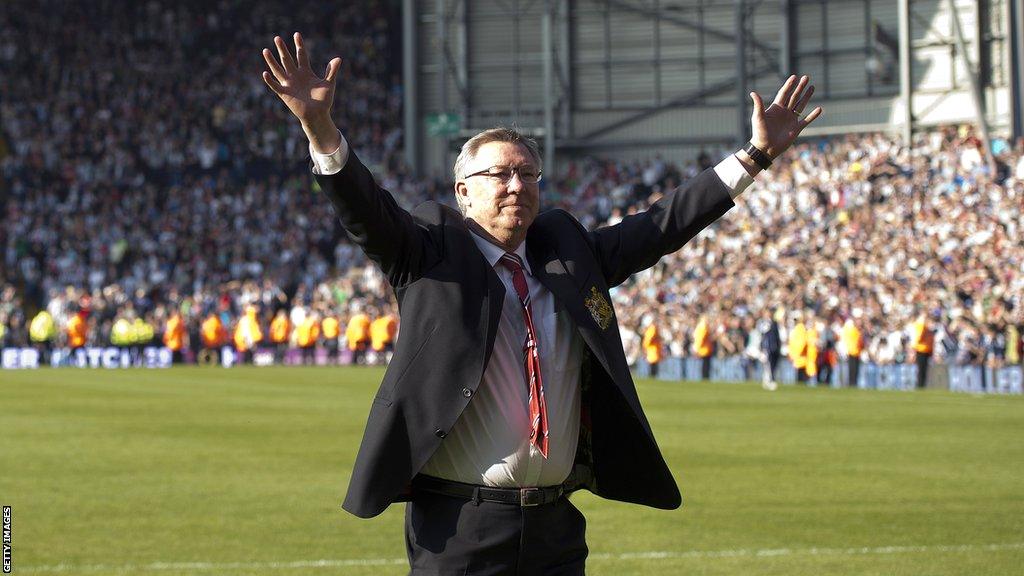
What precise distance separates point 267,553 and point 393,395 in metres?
6.40

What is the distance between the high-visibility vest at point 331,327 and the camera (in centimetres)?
4762

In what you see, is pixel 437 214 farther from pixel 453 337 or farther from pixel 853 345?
pixel 853 345

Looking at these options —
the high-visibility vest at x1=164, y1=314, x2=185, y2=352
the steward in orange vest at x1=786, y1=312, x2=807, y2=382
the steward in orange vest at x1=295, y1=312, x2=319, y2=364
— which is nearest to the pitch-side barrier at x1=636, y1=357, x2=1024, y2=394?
the steward in orange vest at x1=786, y1=312, x2=807, y2=382

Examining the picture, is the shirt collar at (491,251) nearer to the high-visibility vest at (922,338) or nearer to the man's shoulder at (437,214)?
the man's shoulder at (437,214)

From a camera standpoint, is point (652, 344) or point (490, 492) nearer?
point (490, 492)

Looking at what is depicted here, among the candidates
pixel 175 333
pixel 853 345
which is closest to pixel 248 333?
pixel 175 333

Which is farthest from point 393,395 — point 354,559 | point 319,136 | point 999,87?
point 999,87

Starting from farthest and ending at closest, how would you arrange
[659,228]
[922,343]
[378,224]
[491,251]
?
[922,343] → [659,228] → [491,251] → [378,224]

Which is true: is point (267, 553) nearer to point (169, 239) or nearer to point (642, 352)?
point (642, 352)

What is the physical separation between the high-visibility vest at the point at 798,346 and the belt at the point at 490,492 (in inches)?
1143

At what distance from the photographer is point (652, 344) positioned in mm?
38812

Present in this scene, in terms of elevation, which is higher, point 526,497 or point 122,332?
point 122,332

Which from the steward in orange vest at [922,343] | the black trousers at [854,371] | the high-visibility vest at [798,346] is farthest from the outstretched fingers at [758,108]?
the high-visibility vest at [798,346]

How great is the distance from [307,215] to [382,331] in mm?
7946
